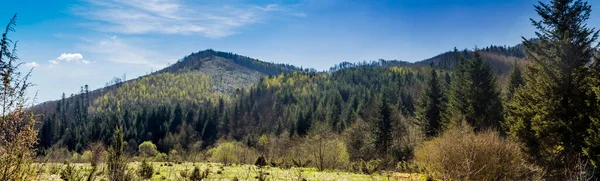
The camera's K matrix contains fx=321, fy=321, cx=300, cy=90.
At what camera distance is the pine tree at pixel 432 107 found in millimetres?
41562

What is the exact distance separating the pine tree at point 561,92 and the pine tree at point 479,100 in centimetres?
1079

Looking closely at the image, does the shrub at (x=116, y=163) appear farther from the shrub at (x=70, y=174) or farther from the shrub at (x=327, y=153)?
the shrub at (x=327, y=153)

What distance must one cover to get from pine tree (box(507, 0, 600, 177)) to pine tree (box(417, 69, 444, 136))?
2032cm

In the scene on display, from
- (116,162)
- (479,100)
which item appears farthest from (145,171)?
(479,100)

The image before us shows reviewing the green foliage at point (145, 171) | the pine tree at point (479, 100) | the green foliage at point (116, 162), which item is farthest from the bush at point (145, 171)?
the pine tree at point (479, 100)

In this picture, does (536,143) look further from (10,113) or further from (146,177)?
(10,113)

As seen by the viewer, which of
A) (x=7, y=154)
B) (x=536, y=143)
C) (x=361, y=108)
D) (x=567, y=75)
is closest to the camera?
(x=7, y=154)

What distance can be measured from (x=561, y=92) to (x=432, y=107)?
2348 centimetres

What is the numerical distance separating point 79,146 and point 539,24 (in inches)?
3927

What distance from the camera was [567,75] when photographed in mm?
18797

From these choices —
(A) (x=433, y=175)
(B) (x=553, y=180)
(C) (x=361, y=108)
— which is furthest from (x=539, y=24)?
(C) (x=361, y=108)

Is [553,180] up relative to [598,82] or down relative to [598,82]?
down

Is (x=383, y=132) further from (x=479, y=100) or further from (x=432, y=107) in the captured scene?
(x=479, y=100)

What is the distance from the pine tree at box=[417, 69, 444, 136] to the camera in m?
41.6
